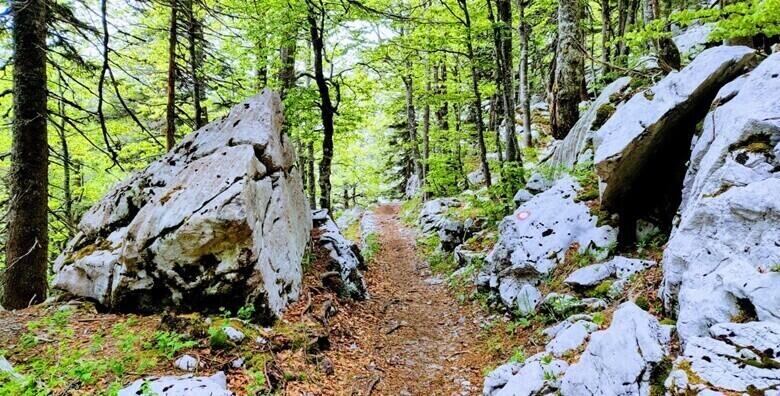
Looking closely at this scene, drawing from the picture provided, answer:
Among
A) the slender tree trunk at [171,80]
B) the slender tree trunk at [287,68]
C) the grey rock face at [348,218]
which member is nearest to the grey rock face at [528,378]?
the slender tree trunk at [171,80]

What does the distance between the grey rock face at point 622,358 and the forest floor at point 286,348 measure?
75.5 inches

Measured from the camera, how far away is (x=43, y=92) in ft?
20.3

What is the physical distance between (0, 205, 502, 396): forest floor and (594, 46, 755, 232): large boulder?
2792mm

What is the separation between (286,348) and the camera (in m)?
6.00

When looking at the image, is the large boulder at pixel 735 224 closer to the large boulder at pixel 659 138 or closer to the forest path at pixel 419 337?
the large boulder at pixel 659 138

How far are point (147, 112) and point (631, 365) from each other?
1732 centimetres

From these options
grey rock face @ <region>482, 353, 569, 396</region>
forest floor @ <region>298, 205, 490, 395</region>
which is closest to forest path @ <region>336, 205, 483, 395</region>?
forest floor @ <region>298, 205, 490, 395</region>

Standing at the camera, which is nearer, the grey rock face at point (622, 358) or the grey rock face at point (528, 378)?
the grey rock face at point (622, 358)

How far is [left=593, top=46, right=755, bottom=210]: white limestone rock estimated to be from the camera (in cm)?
588

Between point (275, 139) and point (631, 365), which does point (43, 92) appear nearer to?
point (275, 139)

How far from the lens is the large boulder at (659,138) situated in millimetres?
5914

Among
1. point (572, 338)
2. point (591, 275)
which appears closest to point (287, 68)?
point (591, 275)

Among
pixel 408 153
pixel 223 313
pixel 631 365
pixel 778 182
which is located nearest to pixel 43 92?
pixel 223 313

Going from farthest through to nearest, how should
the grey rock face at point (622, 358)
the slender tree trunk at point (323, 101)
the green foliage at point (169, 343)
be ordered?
the slender tree trunk at point (323, 101)
the green foliage at point (169, 343)
the grey rock face at point (622, 358)
